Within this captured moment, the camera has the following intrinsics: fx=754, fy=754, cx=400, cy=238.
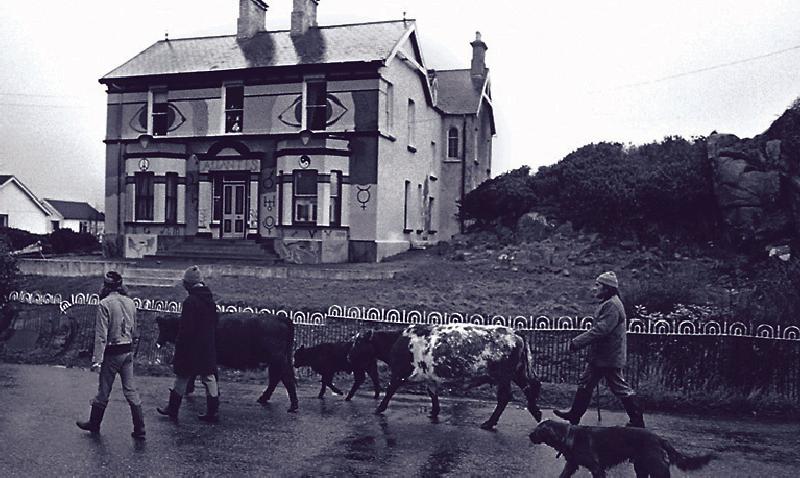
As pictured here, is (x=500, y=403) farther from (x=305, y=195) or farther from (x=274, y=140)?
(x=274, y=140)

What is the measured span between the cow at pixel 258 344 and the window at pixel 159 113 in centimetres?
2148

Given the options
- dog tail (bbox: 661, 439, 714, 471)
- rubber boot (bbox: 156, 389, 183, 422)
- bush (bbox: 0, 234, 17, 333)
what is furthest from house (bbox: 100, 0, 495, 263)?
dog tail (bbox: 661, 439, 714, 471)

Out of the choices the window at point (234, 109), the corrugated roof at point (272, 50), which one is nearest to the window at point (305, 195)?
the window at point (234, 109)

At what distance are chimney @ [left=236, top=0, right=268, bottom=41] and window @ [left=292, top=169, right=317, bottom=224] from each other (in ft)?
26.2

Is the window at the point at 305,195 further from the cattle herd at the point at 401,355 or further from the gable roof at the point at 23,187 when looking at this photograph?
the gable roof at the point at 23,187

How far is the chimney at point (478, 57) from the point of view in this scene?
139 feet

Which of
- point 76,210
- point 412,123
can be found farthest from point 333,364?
point 76,210

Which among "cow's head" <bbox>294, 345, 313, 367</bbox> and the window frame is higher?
the window frame

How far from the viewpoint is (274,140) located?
96.5 feet

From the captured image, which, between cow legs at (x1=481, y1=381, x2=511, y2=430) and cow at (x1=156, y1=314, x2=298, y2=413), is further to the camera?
cow at (x1=156, y1=314, x2=298, y2=413)

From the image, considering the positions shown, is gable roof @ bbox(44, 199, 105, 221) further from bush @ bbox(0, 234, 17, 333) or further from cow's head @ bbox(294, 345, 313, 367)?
cow's head @ bbox(294, 345, 313, 367)

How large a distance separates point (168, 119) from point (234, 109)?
303cm

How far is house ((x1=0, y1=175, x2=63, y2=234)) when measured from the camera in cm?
6638

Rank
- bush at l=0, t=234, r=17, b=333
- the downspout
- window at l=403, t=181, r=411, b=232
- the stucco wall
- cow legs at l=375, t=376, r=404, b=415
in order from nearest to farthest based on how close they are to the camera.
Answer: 1. cow legs at l=375, t=376, r=404, b=415
2. bush at l=0, t=234, r=17, b=333
3. window at l=403, t=181, r=411, b=232
4. the downspout
5. the stucco wall
